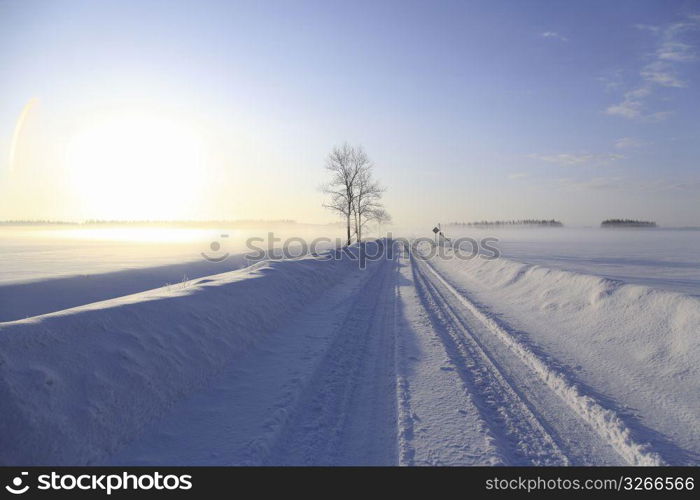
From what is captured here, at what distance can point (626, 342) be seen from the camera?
253 inches

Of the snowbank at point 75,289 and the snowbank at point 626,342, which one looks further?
the snowbank at point 75,289

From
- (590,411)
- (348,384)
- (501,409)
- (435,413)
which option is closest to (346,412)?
(348,384)

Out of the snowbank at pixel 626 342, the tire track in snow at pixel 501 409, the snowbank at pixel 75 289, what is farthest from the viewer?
the snowbank at pixel 75 289

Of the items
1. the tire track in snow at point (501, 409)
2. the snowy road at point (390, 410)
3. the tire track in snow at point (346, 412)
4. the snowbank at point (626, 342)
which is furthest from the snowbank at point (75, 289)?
the snowbank at point (626, 342)

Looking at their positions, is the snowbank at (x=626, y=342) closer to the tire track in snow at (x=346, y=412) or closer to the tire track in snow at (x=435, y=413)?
the tire track in snow at (x=435, y=413)

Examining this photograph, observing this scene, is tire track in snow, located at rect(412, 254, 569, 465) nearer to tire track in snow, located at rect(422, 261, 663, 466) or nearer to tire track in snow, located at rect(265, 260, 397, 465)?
tire track in snow, located at rect(422, 261, 663, 466)

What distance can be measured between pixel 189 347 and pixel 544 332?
7.39 m

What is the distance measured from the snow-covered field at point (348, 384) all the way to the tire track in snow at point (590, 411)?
0.02 m

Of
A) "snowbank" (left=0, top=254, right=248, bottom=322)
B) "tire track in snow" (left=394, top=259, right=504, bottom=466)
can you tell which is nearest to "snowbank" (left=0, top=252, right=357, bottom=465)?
"tire track in snow" (left=394, top=259, right=504, bottom=466)

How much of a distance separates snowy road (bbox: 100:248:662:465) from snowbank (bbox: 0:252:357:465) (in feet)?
0.95

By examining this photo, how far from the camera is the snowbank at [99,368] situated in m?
3.18

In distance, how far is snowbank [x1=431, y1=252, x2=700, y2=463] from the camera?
4.11 m

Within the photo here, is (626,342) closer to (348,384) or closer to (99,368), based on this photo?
(348,384)
